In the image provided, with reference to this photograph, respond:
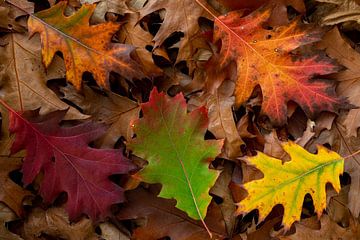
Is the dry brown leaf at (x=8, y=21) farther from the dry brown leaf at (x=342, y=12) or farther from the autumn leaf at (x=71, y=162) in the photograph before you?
the dry brown leaf at (x=342, y=12)

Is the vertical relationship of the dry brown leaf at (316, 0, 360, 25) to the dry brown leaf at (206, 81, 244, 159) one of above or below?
above

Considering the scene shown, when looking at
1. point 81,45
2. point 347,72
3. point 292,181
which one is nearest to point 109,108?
A: point 81,45

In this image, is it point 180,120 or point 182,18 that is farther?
point 182,18

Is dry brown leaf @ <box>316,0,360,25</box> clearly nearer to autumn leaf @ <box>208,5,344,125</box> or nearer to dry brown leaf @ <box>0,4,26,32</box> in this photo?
autumn leaf @ <box>208,5,344,125</box>

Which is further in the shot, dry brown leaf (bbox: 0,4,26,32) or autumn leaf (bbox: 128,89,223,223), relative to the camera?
dry brown leaf (bbox: 0,4,26,32)

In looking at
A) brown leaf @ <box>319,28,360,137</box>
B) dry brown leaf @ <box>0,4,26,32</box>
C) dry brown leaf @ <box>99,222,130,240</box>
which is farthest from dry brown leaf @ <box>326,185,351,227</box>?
dry brown leaf @ <box>0,4,26,32</box>

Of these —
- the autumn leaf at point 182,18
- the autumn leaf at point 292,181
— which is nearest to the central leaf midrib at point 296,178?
the autumn leaf at point 292,181

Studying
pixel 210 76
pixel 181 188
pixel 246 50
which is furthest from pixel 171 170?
pixel 246 50

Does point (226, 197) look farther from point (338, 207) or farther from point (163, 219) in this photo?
point (338, 207)
